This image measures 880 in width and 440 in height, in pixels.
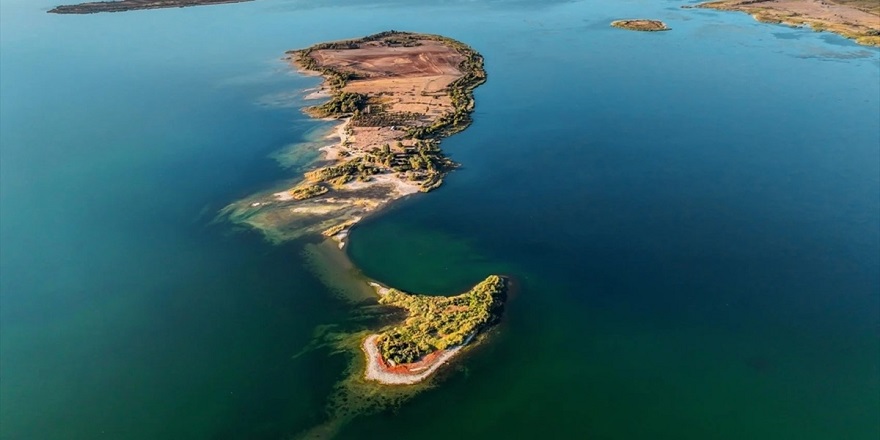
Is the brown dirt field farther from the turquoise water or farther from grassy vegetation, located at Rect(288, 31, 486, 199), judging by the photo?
the turquoise water

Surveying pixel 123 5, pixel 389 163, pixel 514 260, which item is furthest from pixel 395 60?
pixel 123 5

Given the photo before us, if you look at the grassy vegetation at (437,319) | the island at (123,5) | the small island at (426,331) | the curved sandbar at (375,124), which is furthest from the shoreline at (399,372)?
the island at (123,5)

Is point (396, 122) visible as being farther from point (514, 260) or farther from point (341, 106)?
point (514, 260)

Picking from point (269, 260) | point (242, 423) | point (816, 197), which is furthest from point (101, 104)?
point (816, 197)

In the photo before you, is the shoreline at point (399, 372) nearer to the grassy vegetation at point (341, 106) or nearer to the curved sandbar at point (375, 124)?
the curved sandbar at point (375, 124)

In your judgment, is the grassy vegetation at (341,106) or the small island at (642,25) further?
the small island at (642,25)

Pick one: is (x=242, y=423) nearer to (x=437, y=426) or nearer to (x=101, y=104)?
(x=437, y=426)

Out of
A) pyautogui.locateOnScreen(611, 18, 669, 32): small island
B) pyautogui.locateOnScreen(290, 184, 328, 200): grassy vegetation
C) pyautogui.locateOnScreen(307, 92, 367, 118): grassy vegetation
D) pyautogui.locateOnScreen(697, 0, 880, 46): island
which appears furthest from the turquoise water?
pyautogui.locateOnScreen(697, 0, 880, 46): island
